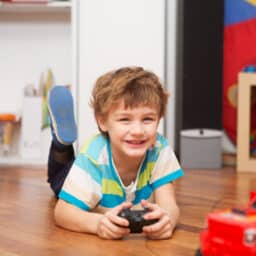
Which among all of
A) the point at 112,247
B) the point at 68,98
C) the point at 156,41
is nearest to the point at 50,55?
the point at 156,41

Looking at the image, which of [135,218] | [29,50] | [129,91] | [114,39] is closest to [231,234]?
[135,218]

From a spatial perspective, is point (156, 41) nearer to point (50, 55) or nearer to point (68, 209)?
point (50, 55)

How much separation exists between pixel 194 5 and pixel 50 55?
64 cm

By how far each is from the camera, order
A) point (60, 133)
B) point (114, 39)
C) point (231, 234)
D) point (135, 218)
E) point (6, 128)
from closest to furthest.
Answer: point (231, 234) → point (135, 218) → point (60, 133) → point (114, 39) → point (6, 128)

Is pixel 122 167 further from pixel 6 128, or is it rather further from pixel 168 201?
pixel 6 128

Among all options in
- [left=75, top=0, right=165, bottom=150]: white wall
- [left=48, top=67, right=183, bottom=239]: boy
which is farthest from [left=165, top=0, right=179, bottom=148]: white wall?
[left=48, top=67, right=183, bottom=239]: boy

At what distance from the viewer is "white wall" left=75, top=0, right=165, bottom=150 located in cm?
242

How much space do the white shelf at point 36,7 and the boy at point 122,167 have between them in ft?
3.61

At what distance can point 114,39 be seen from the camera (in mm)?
2441

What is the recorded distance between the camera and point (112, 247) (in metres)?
1.27

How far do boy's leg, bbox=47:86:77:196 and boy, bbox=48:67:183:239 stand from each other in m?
0.33

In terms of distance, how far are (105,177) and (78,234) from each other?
0.48 ft

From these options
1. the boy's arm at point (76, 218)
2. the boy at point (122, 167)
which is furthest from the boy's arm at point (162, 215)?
the boy's arm at point (76, 218)

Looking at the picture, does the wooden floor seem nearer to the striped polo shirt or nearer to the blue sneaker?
the striped polo shirt
